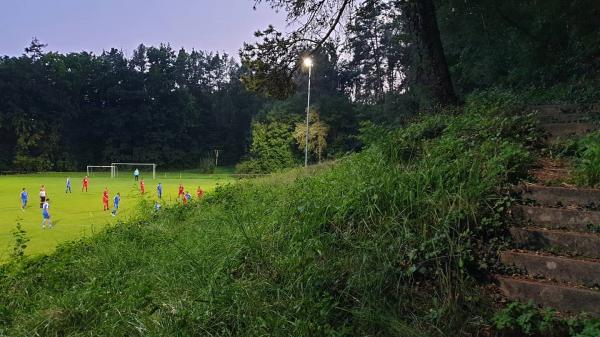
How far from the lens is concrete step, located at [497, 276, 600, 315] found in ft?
9.06

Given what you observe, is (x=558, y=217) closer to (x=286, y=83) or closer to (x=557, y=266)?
(x=557, y=266)

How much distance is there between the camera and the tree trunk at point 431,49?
27.0 feet

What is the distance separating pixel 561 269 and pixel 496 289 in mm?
468

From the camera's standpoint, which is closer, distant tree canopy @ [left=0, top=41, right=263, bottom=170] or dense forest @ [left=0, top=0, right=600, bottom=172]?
dense forest @ [left=0, top=0, right=600, bottom=172]

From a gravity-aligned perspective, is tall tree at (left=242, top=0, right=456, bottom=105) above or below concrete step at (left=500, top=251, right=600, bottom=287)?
above

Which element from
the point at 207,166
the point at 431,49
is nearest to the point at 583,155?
the point at 431,49

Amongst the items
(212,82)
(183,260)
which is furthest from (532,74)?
(212,82)

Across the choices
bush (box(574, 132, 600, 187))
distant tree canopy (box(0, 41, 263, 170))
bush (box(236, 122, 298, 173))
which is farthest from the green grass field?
distant tree canopy (box(0, 41, 263, 170))

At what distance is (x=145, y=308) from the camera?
3537 mm

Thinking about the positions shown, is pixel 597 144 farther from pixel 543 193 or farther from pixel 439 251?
pixel 439 251

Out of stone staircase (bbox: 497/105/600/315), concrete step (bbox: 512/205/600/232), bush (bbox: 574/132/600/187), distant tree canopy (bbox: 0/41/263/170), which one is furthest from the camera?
distant tree canopy (bbox: 0/41/263/170)

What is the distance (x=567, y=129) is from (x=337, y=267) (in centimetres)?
385

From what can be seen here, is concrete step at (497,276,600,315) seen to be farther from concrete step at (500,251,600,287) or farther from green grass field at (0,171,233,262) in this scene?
green grass field at (0,171,233,262)

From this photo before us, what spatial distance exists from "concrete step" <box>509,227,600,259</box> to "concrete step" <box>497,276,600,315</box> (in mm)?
386
